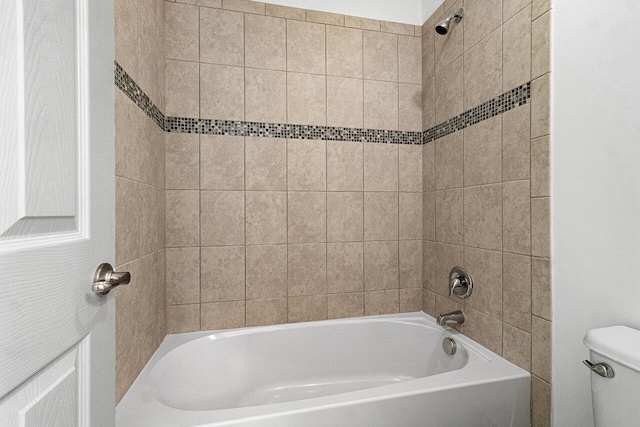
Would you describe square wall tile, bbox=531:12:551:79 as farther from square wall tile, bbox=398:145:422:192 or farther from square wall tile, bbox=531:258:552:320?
square wall tile, bbox=398:145:422:192

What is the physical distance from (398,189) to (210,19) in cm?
148

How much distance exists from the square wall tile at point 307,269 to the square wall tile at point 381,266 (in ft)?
0.92

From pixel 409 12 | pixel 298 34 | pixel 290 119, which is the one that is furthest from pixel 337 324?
pixel 409 12

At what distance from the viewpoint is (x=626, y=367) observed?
0.91m

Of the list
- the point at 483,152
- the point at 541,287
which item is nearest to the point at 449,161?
the point at 483,152

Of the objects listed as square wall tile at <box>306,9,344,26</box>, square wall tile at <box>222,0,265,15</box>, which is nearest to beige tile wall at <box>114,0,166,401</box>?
square wall tile at <box>222,0,265,15</box>

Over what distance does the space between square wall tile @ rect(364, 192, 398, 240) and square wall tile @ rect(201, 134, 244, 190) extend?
0.79 meters

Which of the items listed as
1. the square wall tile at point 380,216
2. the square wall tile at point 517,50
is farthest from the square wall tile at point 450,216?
the square wall tile at point 517,50

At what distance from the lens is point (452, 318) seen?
68.2 inches

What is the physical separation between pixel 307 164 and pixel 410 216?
759 millimetres

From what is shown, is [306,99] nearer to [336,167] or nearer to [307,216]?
[336,167]

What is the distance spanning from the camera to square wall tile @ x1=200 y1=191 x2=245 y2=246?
1.82m

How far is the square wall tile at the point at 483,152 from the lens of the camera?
4.83 ft

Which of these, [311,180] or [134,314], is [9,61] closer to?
[134,314]
